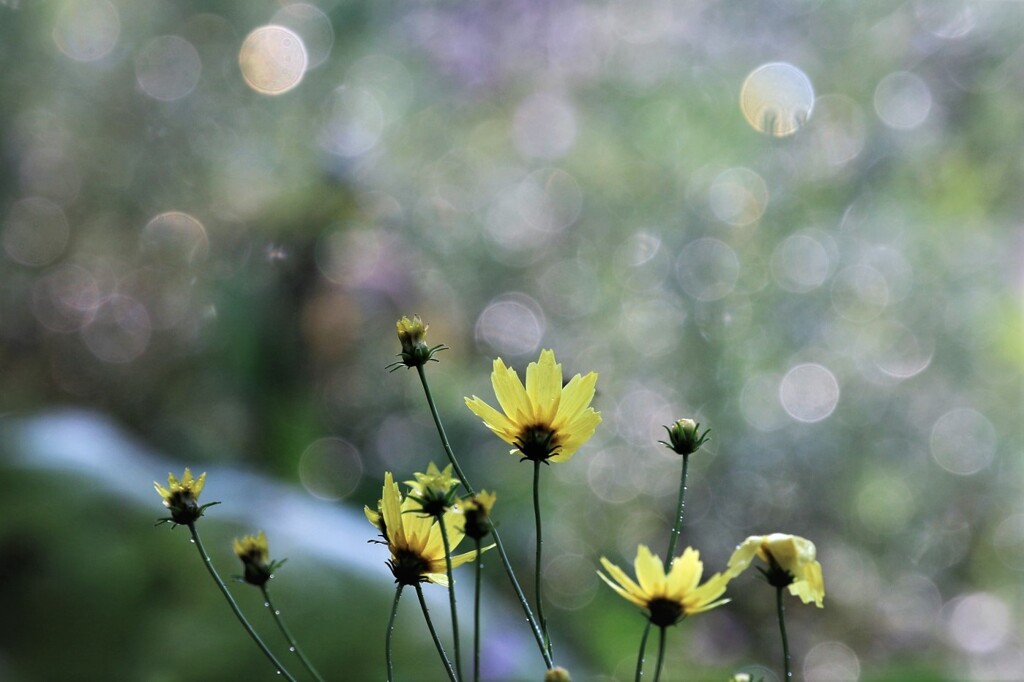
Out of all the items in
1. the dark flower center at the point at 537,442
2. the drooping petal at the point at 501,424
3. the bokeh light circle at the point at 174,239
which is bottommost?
the dark flower center at the point at 537,442

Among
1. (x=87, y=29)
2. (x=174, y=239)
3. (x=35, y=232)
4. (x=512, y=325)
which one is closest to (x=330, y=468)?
(x=512, y=325)

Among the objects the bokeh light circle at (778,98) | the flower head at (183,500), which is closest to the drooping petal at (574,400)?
the flower head at (183,500)

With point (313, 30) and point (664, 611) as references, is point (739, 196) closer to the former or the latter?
→ point (313, 30)

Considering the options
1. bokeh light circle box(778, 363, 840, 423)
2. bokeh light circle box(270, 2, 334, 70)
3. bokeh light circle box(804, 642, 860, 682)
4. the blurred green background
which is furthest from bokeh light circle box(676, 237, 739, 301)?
bokeh light circle box(270, 2, 334, 70)

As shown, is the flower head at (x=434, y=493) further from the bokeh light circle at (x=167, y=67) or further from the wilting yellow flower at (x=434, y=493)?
the bokeh light circle at (x=167, y=67)

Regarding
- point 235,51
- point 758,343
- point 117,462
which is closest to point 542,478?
point 758,343

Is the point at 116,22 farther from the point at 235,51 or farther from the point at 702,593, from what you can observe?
the point at 702,593
